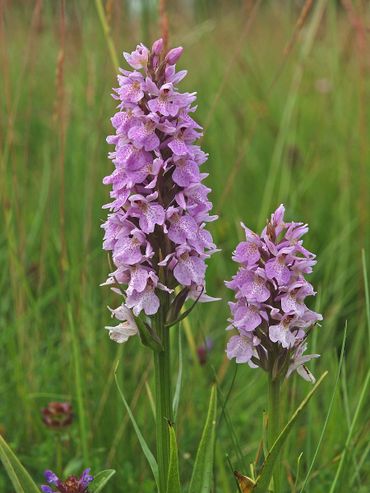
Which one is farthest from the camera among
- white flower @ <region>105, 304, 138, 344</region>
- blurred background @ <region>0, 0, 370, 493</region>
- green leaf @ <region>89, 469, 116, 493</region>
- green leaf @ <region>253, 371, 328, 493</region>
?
blurred background @ <region>0, 0, 370, 493</region>

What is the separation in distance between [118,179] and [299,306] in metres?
0.36

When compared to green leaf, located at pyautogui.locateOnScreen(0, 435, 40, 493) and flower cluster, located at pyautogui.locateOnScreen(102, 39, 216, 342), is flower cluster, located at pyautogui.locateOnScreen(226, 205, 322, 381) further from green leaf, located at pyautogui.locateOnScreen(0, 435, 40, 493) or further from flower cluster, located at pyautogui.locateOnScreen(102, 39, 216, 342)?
green leaf, located at pyautogui.locateOnScreen(0, 435, 40, 493)

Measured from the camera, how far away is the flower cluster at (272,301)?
1.20 metres

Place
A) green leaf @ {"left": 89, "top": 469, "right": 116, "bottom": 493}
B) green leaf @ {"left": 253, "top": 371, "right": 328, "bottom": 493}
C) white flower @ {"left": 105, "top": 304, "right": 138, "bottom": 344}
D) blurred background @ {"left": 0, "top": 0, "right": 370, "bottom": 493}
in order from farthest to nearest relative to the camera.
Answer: blurred background @ {"left": 0, "top": 0, "right": 370, "bottom": 493}, green leaf @ {"left": 89, "top": 469, "right": 116, "bottom": 493}, white flower @ {"left": 105, "top": 304, "right": 138, "bottom": 344}, green leaf @ {"left": 253, "top": 371, "right": 328, "bottom": 493}

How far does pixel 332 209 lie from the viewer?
3.45 meters

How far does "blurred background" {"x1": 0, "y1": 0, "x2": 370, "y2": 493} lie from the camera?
1964 millimetres

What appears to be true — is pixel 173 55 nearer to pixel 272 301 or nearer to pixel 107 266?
pixel 272 301

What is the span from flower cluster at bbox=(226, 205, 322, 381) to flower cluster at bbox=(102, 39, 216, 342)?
0.08m

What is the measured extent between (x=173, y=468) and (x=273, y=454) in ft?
0.53

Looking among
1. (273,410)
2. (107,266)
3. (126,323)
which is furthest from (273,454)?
(107,266)

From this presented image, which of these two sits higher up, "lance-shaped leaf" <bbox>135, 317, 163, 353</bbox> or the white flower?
the white flower

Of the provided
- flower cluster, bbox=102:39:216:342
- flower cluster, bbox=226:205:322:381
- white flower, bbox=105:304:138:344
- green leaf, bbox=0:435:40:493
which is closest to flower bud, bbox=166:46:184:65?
flower cluster, bbox=102:39:216:342

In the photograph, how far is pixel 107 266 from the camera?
263 centimetres

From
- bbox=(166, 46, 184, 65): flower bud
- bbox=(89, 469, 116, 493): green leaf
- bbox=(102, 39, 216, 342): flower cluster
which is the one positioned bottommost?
bbox=(89, 469, 116, 493): green leaf
